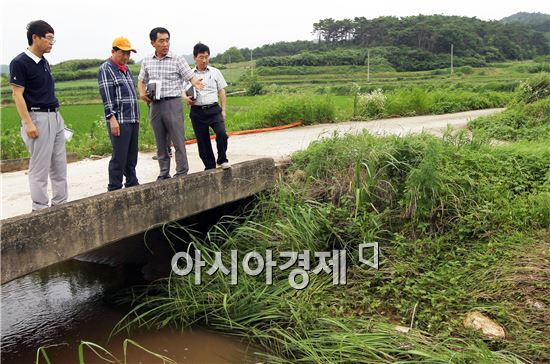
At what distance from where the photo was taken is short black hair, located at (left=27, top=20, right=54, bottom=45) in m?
4.03

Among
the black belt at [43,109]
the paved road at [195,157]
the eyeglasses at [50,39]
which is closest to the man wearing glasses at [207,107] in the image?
the paved road at [195,157]

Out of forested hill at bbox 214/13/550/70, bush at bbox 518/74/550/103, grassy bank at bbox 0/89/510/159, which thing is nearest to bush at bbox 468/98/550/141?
bush at bbox 518/74/550/103

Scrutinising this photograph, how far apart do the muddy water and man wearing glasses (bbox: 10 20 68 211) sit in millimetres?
1218

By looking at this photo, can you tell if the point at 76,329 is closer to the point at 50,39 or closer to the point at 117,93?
the point at 117,93

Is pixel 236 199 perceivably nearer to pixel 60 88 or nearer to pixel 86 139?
pixel 86 139

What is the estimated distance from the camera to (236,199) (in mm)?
5625

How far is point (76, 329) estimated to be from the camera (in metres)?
4.79

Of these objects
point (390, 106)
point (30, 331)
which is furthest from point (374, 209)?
point (390, 106)

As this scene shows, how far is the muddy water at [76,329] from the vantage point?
429cm

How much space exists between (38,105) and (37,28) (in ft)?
1.92

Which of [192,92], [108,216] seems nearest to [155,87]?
[192,92]

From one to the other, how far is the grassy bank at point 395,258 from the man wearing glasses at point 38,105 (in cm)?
133

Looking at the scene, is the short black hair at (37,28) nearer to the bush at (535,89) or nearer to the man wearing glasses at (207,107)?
the man wearing glasses at (207,107)

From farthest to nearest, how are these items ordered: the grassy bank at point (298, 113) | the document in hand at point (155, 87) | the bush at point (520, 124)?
the grassy bank at point (298, 113)
the bush at point (520, 124)
the document in hand at point (155, 87)
